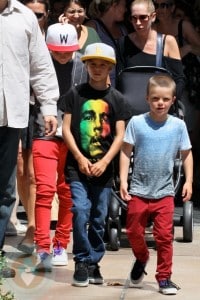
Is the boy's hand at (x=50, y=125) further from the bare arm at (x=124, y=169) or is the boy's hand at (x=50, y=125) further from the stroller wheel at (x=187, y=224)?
the stroller wheel at (x=187, y=224)

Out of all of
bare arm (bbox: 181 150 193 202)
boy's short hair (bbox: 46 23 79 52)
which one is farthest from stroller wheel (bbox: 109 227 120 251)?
boy's short hair (bbox: 46 23 79 52)

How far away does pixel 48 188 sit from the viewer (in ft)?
25.5

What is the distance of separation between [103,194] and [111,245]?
120 cm

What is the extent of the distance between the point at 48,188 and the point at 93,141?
72 centimetres

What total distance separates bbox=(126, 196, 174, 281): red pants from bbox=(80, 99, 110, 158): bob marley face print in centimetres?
44

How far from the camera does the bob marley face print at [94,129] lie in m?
7.23

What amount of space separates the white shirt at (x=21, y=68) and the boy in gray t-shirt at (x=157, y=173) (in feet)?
2.22

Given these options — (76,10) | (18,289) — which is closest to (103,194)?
(18,289)

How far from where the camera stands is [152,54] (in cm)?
879

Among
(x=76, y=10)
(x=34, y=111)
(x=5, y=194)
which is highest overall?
(x=76, y=10)

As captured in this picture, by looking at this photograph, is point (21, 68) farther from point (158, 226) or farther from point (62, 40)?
point (158, 226)

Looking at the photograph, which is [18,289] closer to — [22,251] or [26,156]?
[22,251]

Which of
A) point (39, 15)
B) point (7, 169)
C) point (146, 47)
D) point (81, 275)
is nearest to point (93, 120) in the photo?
point (7, 169)

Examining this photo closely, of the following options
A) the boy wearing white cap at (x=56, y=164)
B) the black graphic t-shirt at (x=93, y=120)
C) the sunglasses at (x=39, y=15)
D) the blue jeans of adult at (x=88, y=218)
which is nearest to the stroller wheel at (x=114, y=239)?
the boy wearing white cap at (x=56, y=164)
